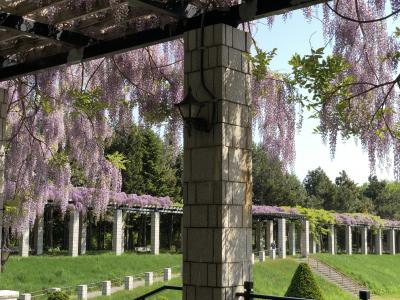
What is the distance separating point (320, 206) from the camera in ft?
193

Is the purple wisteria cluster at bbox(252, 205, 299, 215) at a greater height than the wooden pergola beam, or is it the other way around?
the wooden pergola beam

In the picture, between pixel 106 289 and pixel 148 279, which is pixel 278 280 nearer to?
pixel 148 279

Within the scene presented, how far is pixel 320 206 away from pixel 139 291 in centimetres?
4186

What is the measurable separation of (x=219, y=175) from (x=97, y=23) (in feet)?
5.98

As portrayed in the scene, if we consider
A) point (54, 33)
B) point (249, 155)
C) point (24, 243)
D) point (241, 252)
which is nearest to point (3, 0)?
point (54, 33)

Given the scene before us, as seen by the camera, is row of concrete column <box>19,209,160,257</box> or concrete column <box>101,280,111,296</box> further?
row of concrete column <box>19,209,160,257</box>

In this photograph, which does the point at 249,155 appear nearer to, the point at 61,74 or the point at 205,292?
the point at 205,292

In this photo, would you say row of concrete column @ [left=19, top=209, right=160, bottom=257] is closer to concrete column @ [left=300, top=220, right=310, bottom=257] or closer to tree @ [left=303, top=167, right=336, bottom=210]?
concrete column @ [left=300, top=220, right=310, bottom=257]

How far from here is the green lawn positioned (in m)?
32.0

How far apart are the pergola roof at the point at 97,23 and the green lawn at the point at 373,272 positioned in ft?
92.2

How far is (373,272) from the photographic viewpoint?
36312 mm

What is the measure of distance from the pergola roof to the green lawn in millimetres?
28095

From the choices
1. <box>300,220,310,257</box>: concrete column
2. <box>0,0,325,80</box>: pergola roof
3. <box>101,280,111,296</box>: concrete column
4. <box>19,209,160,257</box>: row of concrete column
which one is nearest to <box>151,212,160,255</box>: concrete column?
<box>19,209,160,257</box>: row of concrete column

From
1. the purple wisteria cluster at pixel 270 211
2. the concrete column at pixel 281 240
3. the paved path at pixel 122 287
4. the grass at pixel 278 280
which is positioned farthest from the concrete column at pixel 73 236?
the purple wisteria cluster at pixel 270 211
